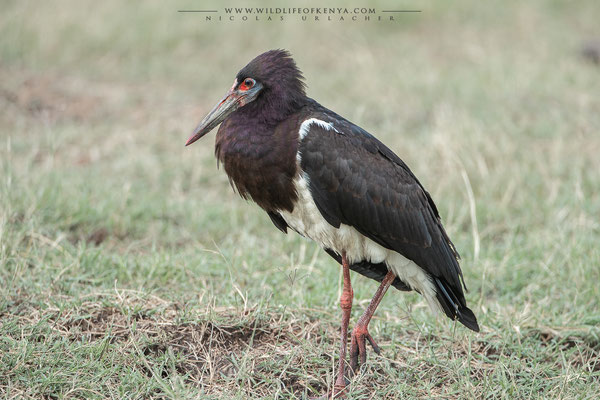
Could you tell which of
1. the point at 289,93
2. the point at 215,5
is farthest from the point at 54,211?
the point at 215,5

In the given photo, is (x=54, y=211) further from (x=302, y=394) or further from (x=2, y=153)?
(x=302, y=394)

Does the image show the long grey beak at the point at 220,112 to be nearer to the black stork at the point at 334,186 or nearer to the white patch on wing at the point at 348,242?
the black stork at the point at 334,186

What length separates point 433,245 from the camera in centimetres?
355

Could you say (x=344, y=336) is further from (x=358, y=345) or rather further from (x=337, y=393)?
(x=337, y=393)

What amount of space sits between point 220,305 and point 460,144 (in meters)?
2.86

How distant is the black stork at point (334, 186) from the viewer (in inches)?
130

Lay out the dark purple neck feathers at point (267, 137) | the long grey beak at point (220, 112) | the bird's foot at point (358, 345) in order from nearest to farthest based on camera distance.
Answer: the dark purple neck feathers at point (267, 137) → the bird's foot at point (358, 345) → the long grey beak at point (220, 112)

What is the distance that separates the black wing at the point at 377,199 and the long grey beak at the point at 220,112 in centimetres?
45

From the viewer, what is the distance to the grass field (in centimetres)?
345

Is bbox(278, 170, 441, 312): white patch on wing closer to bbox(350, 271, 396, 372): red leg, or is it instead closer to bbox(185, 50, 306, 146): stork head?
bbox(350, 271, 396, 372): red leg

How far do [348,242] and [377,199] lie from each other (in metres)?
0.25

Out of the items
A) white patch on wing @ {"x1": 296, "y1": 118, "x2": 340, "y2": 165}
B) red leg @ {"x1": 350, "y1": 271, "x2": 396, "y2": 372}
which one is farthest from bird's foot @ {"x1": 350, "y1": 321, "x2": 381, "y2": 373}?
white patch on wing @ {"x1": 296, "y1": 118, "x2": 340, "y2": 165}

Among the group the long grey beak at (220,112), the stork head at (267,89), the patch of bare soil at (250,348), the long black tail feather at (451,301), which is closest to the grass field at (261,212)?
the patch of bare soil at (250,348)

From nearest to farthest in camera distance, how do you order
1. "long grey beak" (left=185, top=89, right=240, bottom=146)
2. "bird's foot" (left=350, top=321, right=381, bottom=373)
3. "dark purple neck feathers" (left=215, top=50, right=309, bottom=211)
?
"dark purple neck feathers" (left=215, top=50, right=309, bottom=211) → "bird's foot" (left=350, top=321, right=381, bottom=373) → "long grey beak" (left=185, top=89, right=240, bottom=146)
